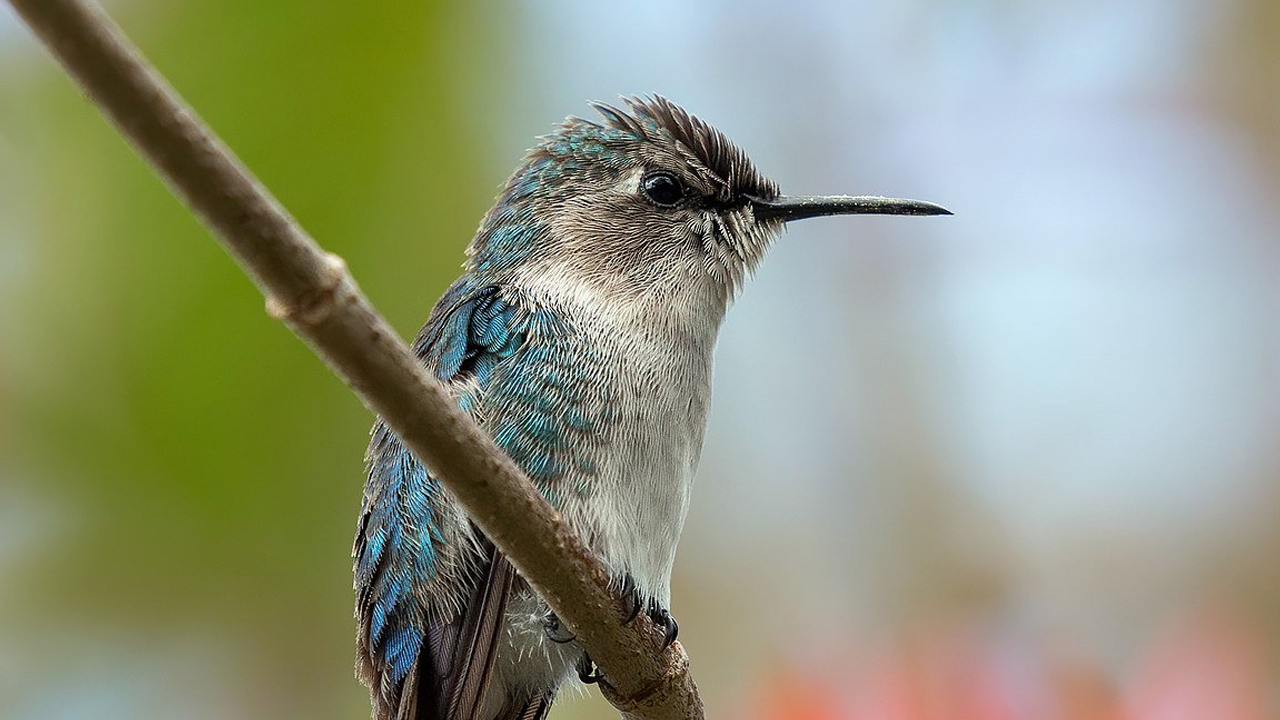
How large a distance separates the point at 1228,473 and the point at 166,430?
3.33 metres

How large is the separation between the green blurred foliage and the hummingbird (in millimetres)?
789

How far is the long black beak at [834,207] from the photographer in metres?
2.98

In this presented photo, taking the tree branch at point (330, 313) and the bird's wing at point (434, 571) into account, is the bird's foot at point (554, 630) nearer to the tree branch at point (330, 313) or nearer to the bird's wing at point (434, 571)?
the bird's wing at point (434, 571)

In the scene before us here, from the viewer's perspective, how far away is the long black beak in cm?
298

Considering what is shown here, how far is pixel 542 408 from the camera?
249 centimetres

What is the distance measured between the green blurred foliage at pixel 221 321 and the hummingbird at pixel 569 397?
2.59 ft

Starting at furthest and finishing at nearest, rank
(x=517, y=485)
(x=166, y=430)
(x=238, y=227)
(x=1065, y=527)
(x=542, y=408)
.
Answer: (x=1065, y=527), (x=166, y=430), (x=542, y=408), (x=517, y=485), (x=238, y=227)

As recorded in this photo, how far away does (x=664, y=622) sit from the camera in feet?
7.91

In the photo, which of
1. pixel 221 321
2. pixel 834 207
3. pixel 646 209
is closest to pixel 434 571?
pixel 646 209

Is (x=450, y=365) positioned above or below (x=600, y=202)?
below

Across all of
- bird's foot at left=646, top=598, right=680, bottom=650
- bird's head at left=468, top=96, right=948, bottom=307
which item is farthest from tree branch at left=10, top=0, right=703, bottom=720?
bird's head at left=468, top=96, right=948, bottom=307

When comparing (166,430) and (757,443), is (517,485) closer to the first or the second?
(166,430)

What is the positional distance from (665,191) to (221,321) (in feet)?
4.33

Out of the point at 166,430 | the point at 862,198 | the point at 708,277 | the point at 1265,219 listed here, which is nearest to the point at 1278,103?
the point at 1265,219
